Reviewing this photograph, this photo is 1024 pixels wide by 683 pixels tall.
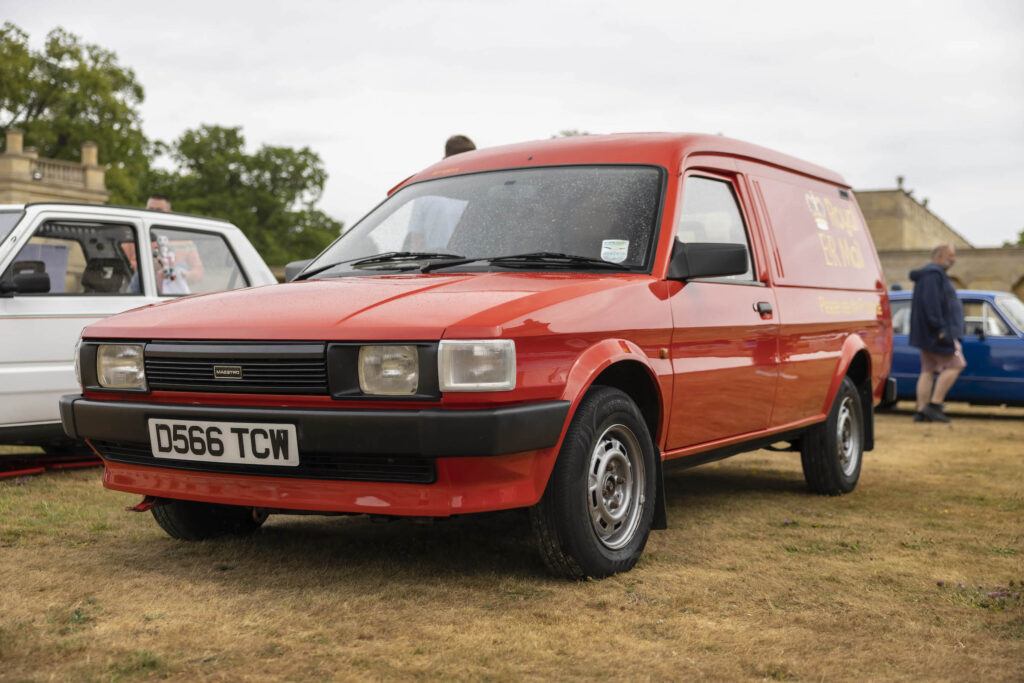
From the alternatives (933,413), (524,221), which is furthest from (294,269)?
(933,413)

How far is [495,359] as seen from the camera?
3.68m

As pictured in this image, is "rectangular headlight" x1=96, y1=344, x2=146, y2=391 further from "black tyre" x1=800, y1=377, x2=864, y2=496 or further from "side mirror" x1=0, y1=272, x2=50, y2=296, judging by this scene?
"black tyre" x1=800, y1=377, x2=864, y2=496

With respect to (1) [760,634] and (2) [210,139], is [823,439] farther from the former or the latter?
(2) [210,139]

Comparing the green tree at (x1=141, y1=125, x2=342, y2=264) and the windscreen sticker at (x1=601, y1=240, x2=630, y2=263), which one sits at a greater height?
the green tree at (x1=141, y1=125, x2=342, y2=264)

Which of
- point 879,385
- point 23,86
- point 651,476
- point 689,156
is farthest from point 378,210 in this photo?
point 23,86

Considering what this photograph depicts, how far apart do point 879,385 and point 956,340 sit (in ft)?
20.0

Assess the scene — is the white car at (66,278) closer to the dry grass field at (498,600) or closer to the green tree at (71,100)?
the dry grass field at (498,600)

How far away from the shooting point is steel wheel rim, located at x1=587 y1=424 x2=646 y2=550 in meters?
4.25

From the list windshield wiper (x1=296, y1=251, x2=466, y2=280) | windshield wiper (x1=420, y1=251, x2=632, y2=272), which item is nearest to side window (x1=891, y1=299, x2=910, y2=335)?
windshield wiper (x1=420, y1=251, x2=632, y2=272)

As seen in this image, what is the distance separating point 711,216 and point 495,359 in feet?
6.98

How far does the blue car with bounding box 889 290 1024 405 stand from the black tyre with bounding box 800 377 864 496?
7.05m

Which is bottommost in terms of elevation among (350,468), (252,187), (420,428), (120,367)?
(350,468)

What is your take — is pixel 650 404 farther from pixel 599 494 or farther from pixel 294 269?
pixel 294 269

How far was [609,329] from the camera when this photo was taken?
13.9 feet
